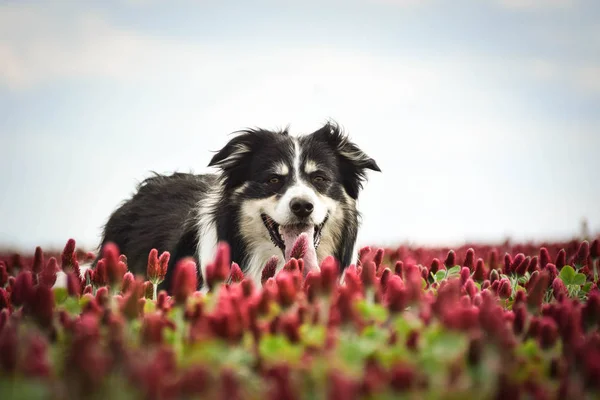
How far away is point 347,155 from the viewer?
6391 millimetres

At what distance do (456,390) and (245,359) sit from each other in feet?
2.75

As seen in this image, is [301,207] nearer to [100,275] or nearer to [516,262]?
[516,262]

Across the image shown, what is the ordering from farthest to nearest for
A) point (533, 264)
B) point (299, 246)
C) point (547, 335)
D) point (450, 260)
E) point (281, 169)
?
point (281, 169)
point (533, 264)
point (450, 260)
point (299, 246)
point (547, 335)

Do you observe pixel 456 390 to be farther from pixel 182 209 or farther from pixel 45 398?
pixel 182 209

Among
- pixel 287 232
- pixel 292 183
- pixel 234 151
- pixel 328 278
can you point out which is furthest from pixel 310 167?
pixel 328 278

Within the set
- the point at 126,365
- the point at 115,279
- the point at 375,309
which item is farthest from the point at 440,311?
the point at 115,279

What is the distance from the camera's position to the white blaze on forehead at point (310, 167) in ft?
19.4

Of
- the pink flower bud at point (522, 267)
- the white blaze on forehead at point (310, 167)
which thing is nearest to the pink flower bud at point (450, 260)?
the pink flower bud at point (522, 267)

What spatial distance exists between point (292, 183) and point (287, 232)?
0.44 m

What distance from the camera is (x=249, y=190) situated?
19.9 ft

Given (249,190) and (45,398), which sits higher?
(249,190)

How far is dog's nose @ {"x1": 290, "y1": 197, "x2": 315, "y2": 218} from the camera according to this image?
5.38 metres

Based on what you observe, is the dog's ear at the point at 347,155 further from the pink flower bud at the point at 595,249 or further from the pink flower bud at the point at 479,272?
the pink flower bud at the point at 595,249

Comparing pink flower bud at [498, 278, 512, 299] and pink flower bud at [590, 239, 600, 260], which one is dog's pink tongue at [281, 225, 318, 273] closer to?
pink flower bud at [498, 278, 512, 299]
